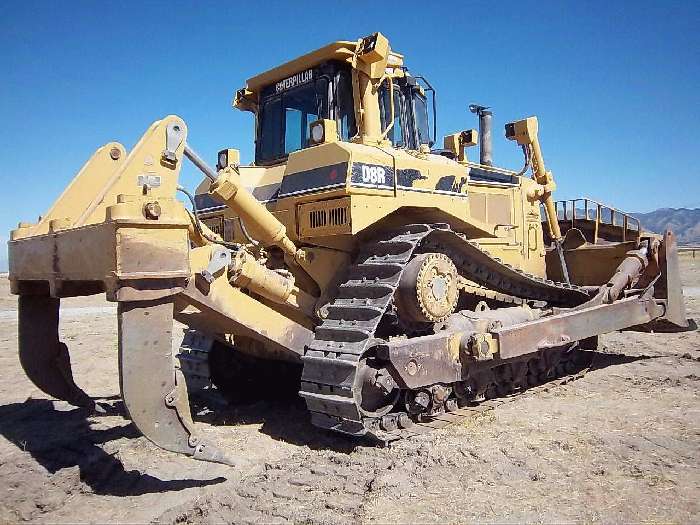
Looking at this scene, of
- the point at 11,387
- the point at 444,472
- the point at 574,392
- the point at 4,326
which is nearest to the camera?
the point at 444,472

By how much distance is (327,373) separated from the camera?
16.2 feet

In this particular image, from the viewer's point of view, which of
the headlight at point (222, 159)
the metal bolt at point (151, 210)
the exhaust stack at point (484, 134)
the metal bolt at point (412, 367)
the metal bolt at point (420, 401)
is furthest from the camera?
the exhaust stack at point (484, 134)

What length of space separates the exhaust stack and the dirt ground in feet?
12.1

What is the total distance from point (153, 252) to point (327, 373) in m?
1.75

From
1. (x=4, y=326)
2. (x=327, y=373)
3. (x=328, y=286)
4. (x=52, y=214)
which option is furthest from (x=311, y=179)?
(x=4, y=326)

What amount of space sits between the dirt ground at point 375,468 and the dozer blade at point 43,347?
49cm

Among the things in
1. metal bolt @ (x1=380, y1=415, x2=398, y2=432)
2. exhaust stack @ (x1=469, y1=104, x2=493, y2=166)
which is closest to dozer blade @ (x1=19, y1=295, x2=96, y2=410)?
metal bolt @ (x1=380, y1=415, x2=398, y2=432)

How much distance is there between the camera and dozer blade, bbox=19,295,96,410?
5.44 m

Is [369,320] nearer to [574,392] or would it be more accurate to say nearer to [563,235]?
[574,392]

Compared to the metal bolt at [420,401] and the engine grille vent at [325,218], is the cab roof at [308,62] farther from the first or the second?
the metal bolt at [420,401]

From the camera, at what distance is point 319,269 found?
5.93 metres

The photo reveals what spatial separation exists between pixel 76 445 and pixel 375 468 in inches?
104

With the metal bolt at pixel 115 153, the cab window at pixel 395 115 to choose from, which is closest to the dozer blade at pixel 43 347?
the metal bolt at pixel 115 153

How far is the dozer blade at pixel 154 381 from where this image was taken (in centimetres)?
392
